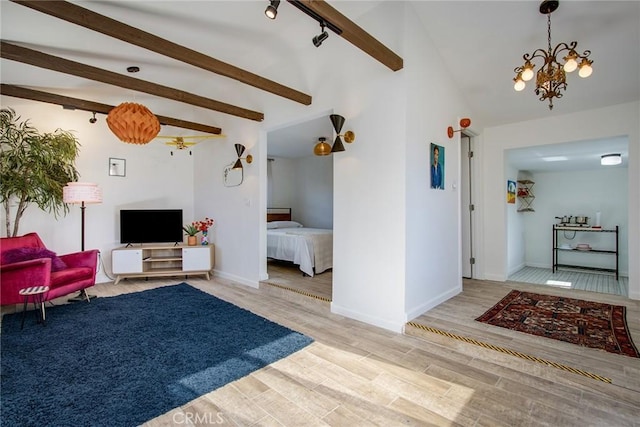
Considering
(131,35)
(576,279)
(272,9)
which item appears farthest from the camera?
(576,279)

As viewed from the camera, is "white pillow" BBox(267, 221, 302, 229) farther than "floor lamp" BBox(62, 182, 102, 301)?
Yes

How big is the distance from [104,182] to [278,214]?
371 centimetres

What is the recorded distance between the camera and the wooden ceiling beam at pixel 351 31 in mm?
1836

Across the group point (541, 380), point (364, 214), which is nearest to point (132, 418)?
point (364, 214)

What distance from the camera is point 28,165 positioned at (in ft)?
12.6

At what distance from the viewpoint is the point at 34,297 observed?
10.4 ft

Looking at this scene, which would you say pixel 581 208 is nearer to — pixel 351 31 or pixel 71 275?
pixel 351 31

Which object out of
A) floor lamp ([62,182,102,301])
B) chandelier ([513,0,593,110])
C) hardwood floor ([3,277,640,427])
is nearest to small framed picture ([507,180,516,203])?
hardwood floor ([3,277,640,427])

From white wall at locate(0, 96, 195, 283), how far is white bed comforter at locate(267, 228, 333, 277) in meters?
1.98

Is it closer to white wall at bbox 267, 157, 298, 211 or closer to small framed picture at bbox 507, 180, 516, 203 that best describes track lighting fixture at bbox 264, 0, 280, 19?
small framed picture at bbox 507, 180, 516, 203

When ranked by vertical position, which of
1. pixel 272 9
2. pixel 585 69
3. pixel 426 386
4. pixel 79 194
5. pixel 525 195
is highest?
pixel 272 9

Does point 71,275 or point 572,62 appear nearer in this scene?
point 572,62

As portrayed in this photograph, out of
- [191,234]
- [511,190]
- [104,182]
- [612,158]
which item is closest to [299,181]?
[191,234]

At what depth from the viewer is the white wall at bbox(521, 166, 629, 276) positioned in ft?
18.1
